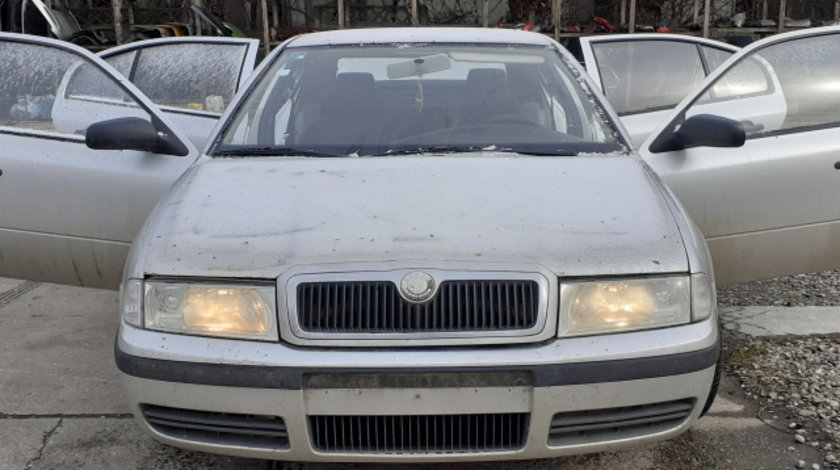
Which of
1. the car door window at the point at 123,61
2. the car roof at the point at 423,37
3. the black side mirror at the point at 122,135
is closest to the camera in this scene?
the black side mirror at the point at 122,135

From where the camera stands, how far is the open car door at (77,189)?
3.62 meters

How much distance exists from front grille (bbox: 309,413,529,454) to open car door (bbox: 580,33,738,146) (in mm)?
2942

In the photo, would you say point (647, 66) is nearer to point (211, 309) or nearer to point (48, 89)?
point (48, 89)

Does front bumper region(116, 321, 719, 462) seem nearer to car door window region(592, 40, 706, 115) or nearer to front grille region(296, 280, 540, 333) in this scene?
front grille region(296, 280, 540, 333)

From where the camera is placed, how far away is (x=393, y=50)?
371cm

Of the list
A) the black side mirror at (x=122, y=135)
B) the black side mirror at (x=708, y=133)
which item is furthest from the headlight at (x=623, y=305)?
the black side mirror at (x=122, y=135)

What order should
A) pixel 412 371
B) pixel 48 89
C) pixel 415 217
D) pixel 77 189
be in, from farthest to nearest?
pixel 48 89
pixel 77 189
pixel 415 217
pixel 412 371

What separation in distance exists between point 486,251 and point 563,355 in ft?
1.19

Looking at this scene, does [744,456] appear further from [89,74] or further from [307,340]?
[89,74]

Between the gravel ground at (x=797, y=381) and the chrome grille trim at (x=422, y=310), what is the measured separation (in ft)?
4.55

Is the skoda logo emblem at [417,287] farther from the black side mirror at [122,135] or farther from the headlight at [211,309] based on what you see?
the black side mirror at [122,135]

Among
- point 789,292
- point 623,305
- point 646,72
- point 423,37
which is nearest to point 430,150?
point 423,37

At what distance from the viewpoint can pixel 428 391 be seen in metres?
2.30

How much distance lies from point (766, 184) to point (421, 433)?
2.18 meters
